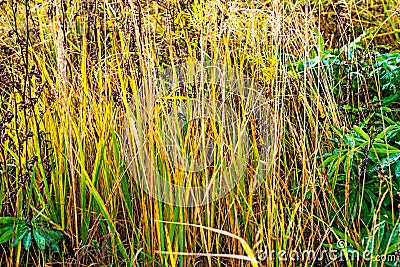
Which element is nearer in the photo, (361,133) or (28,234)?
(28,234)

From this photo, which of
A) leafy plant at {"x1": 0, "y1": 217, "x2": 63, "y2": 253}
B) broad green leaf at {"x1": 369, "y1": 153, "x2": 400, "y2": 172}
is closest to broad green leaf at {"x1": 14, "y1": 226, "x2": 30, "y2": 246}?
leafy plant at {"x1": 0, "y1": 217, "x2": 63, "y2": 253}

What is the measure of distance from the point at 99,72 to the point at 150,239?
24.9 inches

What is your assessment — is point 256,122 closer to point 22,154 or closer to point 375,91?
point 375,91

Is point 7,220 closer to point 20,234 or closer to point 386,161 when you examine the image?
point 20,234

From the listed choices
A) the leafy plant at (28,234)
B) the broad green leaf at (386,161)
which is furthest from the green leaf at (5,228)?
the broad green leaf at (386,161)

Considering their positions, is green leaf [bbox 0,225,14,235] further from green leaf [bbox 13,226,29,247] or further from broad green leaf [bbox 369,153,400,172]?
broad green leaf [bbox 369,153,400,172]

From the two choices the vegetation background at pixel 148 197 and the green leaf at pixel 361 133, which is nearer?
the vegetation background at pixel 148 197

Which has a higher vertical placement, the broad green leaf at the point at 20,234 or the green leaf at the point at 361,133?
the green leaf at the point at 361,133

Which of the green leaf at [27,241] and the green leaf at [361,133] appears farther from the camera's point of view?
the green leaf at [361,133]

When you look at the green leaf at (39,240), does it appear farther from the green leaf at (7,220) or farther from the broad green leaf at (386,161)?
the broad green leaf at (386,161)

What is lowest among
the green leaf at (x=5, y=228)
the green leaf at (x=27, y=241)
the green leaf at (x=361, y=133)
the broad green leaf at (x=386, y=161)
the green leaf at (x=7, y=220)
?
the green leaf at (x=27, y=241)

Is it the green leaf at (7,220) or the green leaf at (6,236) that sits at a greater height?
the green leaf at (7,220)

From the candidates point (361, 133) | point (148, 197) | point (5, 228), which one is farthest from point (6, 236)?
point (361, 133)

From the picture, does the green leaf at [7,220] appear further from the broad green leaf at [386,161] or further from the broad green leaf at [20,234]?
the broad green leaf at [386,161]
